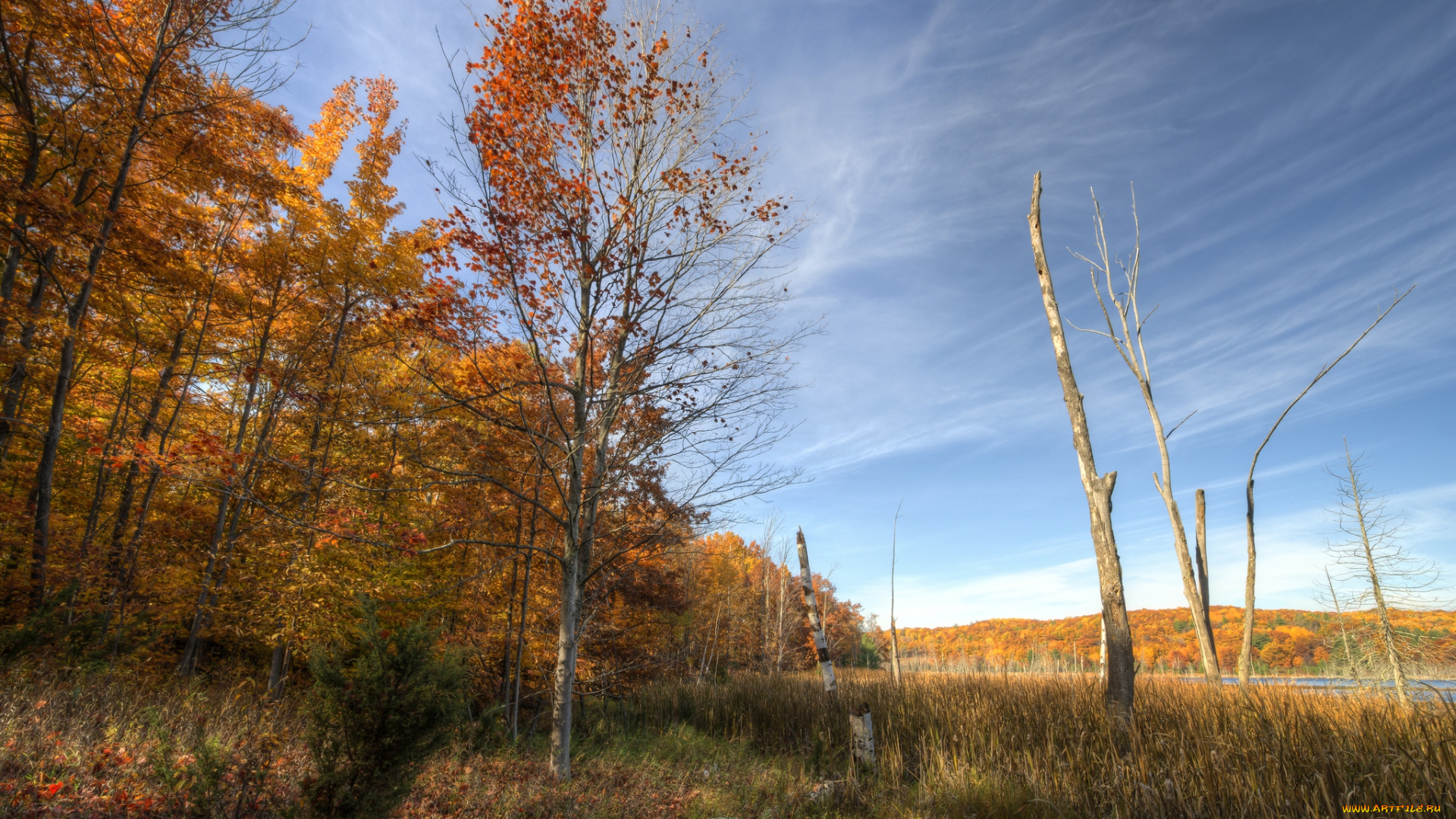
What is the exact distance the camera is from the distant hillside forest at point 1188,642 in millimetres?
15516

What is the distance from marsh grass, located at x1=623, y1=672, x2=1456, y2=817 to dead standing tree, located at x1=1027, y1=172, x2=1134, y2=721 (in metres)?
0.42

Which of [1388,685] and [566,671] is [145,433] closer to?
[566,671]

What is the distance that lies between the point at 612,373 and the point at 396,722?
3.71 metres

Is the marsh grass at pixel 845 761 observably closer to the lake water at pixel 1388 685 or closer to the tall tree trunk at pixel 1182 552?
the lake water at pixel 1388 685

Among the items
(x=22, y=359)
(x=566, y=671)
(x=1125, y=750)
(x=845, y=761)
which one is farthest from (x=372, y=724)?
(x=22, y=359)

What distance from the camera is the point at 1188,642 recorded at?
49.2 metres

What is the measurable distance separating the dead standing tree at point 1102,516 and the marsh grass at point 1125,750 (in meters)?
0.42

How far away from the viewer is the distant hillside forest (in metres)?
15.5

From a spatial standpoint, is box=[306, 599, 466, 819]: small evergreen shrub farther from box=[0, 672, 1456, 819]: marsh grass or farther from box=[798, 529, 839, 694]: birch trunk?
box=[798, 529, 839, 694]: birch trunk

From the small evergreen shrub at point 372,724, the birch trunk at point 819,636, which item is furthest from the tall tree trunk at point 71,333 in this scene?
the birch trunk at point 819,636

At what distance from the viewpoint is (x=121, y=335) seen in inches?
404

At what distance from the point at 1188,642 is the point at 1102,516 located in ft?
198

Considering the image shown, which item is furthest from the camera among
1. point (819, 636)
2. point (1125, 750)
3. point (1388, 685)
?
point (1388, 685)

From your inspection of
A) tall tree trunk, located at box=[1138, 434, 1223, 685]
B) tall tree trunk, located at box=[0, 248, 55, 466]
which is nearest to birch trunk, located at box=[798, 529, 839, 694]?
tall tree trunk, located at box=[1138, 434, 1223, 685]
